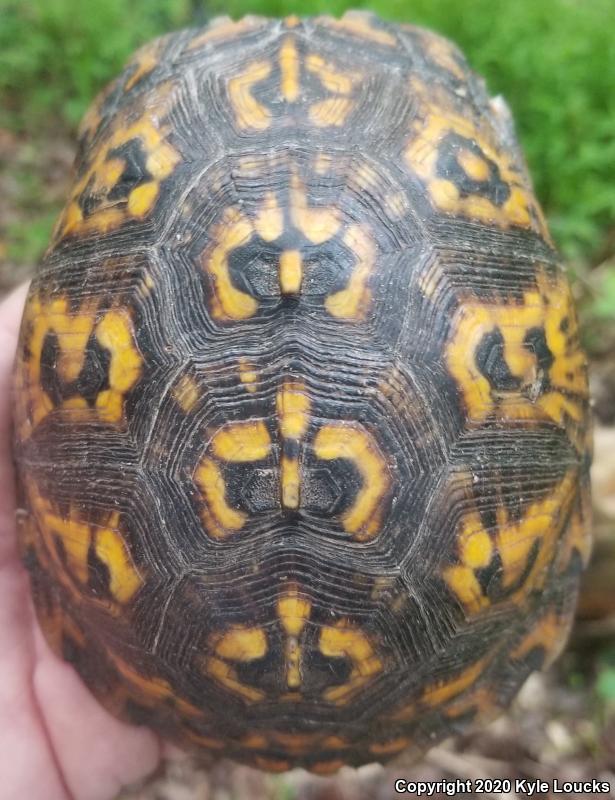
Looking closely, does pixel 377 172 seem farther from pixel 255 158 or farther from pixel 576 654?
pixel 576 654

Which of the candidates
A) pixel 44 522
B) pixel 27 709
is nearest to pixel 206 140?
pixel 44 522

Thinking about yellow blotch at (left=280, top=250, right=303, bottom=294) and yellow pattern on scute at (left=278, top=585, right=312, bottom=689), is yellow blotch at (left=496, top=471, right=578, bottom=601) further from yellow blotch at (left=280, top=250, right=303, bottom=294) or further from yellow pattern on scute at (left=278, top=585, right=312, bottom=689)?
yellow blotch at (left=280, top=250, right=303, bottom=294)

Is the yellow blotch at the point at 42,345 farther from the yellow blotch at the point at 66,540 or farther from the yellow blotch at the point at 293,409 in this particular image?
the yellow blotch at the point at 293,409

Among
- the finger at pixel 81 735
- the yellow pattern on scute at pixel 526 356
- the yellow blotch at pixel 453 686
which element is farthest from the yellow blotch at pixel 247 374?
the finger at pixel 81 735

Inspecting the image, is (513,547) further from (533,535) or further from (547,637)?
(547,637)

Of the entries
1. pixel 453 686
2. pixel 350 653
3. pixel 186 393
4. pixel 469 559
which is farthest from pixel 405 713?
pixel 186 393
